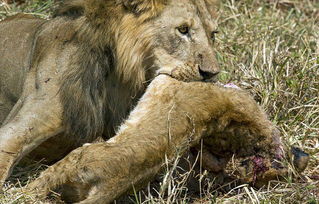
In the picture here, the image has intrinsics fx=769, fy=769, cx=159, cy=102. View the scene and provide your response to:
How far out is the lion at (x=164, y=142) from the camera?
3396mm

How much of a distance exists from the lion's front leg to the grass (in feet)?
0.71

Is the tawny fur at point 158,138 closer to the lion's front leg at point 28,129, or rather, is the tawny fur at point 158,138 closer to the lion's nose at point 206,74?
the lion's nose at point 206,74

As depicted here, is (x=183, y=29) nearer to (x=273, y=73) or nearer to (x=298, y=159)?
(x=298, y=159)

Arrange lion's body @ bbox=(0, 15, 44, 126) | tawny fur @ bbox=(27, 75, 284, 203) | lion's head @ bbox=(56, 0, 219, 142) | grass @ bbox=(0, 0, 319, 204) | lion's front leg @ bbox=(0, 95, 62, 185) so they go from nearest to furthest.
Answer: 1. tawny fur @ bbox=(27, 75, 284, 203)
2. grass @ bbox=(0, 0, 319, 204)
3. lion's front leg @ bbox=(0, 95, 62, 185)
4. lion's head @ bbox=(56, 0, 219, 142)
5. lion's body @ bbox=(0, 15, 44, 126)

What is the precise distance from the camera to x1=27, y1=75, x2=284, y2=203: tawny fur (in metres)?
3.39

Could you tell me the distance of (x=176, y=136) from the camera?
11.9ft

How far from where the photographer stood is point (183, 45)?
4.11 meters

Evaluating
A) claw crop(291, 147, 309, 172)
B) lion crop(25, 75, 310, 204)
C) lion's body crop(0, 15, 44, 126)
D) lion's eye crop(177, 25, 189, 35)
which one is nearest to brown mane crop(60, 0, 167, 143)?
lion's eye crop(177, 25, 189, 35)

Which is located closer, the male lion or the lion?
the lion

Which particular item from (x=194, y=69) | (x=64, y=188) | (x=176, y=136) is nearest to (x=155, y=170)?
(x=176, y=136)

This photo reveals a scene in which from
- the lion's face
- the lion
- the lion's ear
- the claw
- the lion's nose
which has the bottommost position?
the claw

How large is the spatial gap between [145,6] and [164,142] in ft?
2.89

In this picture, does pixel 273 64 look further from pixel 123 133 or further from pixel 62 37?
pixel 123 133

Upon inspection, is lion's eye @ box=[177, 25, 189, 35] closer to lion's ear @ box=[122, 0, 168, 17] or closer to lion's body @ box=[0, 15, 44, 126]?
lion's ear @ box=[122, 0, 168, 17]
